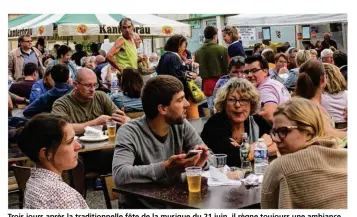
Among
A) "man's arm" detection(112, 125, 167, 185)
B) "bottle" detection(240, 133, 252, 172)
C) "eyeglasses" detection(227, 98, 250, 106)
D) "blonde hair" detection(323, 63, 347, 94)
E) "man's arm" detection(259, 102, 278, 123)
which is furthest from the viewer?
"blonde hair" detection(323, 63, 347, 94)

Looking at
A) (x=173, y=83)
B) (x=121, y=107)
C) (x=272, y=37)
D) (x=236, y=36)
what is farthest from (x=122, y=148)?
(x=272, y=37)

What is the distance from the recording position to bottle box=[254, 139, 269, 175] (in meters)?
1.72

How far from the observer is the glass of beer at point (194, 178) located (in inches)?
59.1

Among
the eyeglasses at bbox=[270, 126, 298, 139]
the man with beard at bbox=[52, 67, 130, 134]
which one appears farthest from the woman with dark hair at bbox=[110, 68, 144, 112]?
the eyeglasses at bbox=[270, 126, 298, 139]

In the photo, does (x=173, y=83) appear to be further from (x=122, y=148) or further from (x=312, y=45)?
(x=312, y=45)

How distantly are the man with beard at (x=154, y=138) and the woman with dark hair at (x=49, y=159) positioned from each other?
0.26m

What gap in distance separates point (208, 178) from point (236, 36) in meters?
2.94

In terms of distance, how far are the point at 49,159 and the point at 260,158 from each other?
75 centimetres

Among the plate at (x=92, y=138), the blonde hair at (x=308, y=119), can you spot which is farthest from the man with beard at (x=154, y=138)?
the plate at (x=92, y=138)

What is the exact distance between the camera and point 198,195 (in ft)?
4.87

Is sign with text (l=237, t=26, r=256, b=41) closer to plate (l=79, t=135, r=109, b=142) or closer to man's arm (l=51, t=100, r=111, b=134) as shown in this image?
man's arm (l=51, t=100, r=111, b=134)

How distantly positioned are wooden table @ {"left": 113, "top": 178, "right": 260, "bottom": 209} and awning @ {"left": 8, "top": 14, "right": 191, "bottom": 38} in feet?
11.3

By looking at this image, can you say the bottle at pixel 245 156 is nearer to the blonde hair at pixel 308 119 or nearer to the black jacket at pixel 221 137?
the black jacket at pixel 221 137

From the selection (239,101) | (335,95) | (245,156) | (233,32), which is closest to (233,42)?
(233,32)
